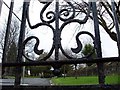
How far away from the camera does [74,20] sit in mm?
890

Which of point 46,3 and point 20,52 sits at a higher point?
point 46,3

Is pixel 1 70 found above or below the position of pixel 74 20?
below

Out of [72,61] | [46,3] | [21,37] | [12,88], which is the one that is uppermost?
[46,3]

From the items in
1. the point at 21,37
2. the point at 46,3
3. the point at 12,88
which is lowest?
the point at 12,88

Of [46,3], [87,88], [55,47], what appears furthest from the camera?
[46,3]

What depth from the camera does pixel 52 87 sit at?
2.51 feet

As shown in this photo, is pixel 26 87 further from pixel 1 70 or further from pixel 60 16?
pixel 60 16

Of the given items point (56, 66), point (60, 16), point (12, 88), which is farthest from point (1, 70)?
point (60, 16)

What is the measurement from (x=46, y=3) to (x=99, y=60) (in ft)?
1.28

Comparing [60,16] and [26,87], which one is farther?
[60,16]

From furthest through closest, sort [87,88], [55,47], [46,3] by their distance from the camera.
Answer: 1. [46,3]
2. [55,47]
3. [87,88]

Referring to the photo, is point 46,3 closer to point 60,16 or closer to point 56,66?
point 60,16

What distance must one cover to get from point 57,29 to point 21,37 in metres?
0.17

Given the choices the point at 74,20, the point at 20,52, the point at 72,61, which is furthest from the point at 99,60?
the point at 20,52
